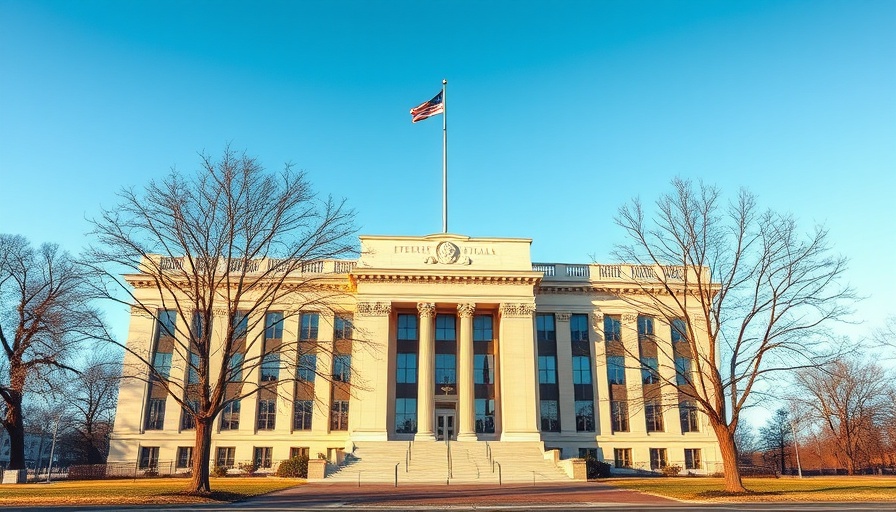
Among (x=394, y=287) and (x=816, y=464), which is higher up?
(x=394, y=287)

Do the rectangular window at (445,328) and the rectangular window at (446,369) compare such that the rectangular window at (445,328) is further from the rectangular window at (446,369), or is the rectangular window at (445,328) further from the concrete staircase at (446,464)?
the concrete staircase at (446,464)

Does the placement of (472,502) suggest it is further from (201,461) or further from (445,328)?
(445,328)

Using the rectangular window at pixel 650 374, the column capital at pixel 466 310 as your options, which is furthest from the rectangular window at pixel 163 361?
the rectangular window at pixel 650 374

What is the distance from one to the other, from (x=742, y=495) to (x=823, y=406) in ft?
151

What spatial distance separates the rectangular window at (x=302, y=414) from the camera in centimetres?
4631

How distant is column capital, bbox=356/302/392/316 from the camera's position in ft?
149

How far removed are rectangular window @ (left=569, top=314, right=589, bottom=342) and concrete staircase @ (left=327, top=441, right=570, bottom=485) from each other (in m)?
10.2

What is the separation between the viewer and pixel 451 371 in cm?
4722

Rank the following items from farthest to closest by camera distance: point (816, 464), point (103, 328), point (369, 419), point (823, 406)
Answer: point (816, 464), point (823, 406), point (369, 419), point (103, 328)

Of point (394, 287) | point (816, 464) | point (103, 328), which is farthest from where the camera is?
point (816, 464)

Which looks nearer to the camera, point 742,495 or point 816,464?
point 742,495

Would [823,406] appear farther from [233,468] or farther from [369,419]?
[233,468]

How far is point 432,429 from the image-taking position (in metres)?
44.6

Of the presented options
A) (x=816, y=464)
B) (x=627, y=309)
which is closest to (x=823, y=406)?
(x=627, y=309)
